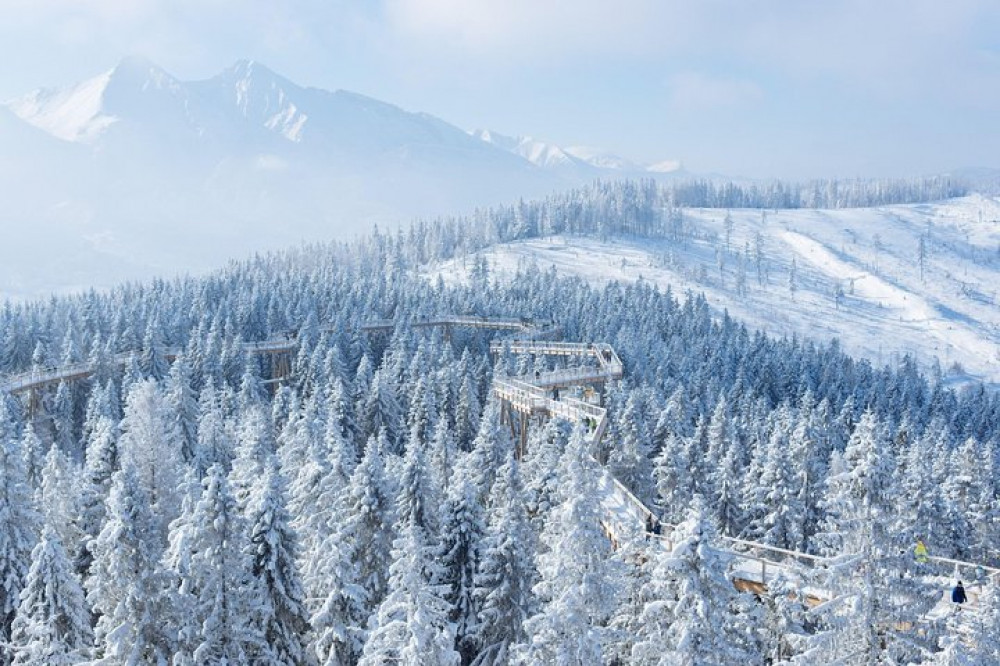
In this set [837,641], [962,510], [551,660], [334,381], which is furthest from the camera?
[334,381]

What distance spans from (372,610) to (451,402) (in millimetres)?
43251

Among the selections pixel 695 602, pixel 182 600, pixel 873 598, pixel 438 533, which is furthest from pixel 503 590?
pixel 873 598

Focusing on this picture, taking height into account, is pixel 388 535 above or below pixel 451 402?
above

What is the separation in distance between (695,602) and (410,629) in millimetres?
7348

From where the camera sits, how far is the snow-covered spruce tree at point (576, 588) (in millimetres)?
20219

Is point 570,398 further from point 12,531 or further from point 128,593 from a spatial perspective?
point 128,593

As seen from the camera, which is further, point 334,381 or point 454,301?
point 454,301

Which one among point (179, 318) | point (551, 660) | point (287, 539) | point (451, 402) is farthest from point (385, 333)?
point (551, 660)

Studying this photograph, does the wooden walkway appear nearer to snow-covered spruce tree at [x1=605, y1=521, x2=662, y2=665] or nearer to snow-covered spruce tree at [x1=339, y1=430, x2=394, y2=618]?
snow-covered spruce tree at [x1=605, y1=521, x2=662, y2=665]

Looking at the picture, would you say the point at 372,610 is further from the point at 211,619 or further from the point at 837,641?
the point at 837,641

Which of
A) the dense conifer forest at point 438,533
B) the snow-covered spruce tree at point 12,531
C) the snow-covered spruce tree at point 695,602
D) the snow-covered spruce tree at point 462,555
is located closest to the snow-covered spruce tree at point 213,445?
the dense conifer forest at point 438,533

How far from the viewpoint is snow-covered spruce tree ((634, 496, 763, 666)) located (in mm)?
17094

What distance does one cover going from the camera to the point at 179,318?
331ft

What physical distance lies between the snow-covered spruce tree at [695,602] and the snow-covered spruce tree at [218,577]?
13327mm
